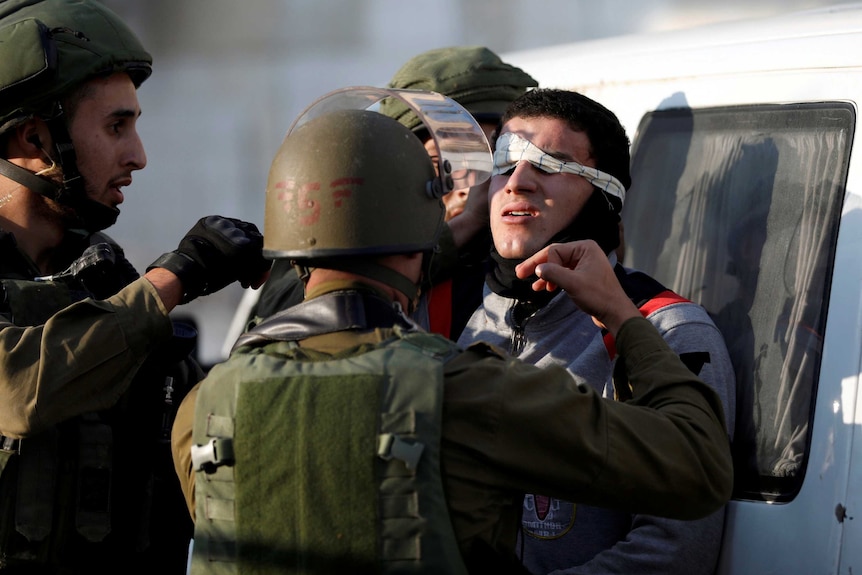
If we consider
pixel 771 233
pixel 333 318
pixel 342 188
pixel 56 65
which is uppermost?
pixel 56 65

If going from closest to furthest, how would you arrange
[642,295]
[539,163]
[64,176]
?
1. [642,295]
2. [539,163]
3. [64,176]

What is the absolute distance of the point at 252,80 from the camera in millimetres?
16328

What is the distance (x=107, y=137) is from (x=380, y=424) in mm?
1507

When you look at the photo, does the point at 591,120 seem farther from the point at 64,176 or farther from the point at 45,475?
the point at 45,475

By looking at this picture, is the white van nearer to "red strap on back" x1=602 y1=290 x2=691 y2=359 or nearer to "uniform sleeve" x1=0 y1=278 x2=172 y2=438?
"red strap on back" x1=602 y1=290 x2=691 y2=359

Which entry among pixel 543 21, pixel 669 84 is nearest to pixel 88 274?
pixel 669 84

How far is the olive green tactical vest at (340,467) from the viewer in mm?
1910

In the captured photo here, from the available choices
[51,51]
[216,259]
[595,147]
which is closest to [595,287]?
[595,147]

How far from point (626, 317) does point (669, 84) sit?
1.20 meters

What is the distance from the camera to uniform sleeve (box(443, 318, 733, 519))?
193 cm

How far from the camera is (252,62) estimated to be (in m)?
16.5

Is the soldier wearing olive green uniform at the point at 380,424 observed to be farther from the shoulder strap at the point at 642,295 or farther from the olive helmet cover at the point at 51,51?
the olive helmet cover at the point at 51,51

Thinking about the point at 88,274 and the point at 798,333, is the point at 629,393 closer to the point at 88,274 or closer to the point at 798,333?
the point at 798,333

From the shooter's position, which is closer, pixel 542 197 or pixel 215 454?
pixel 215 454
